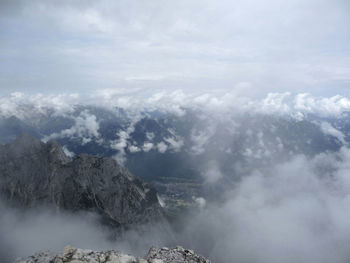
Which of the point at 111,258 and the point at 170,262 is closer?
the point at 111,258

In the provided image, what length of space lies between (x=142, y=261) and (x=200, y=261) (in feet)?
34.1

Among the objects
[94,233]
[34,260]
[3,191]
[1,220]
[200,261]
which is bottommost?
[94,233]

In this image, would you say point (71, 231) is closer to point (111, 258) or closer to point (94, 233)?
point (94, 233)

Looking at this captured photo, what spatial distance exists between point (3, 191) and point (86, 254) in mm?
212111

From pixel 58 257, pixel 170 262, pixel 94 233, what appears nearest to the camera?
pixel 58 257

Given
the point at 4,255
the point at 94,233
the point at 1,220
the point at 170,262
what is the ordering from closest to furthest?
the point at 170,262 < the point at 4,255 < the point at 1,220 < the point at 94,233

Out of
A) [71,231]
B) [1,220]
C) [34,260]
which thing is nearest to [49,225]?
[71,231]

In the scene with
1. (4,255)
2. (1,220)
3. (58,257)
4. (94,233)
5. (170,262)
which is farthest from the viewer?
(94,233)

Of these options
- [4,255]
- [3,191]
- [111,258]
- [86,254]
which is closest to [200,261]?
[111,258]

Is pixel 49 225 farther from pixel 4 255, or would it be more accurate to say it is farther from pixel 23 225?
pixel 4 255

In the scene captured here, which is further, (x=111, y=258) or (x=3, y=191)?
(x=3, y=191)

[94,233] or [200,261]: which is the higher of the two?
[200,261]

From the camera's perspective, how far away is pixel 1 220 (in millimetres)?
184875

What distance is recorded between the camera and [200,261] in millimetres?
35156
